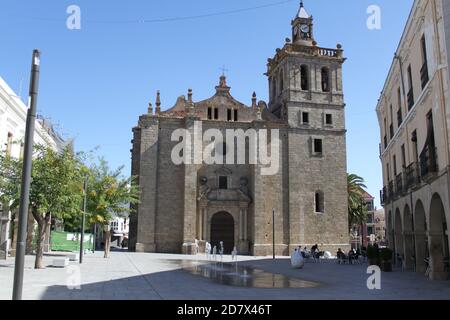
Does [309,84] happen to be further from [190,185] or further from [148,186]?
[148,186]

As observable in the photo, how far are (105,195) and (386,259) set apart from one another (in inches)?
656

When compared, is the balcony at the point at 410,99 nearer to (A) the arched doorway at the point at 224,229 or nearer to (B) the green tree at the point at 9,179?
(B) the green tree at the point at 9,179

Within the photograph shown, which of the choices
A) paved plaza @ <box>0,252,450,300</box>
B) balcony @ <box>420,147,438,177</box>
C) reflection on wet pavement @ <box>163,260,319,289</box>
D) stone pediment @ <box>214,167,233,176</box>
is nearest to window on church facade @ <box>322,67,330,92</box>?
stone pediment @ <box>214,167,233,176</box>

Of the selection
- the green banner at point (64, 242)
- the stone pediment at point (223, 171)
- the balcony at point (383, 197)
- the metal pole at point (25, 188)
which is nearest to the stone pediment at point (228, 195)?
the stone pediment at point (223, 171)

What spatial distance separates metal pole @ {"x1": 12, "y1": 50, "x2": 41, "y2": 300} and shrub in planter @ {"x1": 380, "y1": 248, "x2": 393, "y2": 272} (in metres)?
17.2

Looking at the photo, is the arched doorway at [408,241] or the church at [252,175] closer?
the arched doorway at [408,241]

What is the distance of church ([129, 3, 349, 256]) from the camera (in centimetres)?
3716

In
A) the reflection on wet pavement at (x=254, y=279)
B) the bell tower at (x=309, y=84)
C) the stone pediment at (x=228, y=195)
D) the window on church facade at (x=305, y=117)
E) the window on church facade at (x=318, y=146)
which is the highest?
the bell tower at (x=309, y=84)

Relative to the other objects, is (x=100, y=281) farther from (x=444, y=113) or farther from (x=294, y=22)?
(x=294, y=22)

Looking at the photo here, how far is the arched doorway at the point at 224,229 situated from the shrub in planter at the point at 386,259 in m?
19.5

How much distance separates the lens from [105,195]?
27984 mm

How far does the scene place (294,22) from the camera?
44.3 metres

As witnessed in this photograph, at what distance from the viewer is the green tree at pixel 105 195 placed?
2750cm

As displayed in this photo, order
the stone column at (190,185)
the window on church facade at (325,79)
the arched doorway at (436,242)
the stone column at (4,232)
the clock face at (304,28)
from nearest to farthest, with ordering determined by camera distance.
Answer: the arched doorway at (436,242) < the stone column at (4,232) < the stone column at (190,185) < the window on church facade at (325,79) < the clock face at (304,28)
